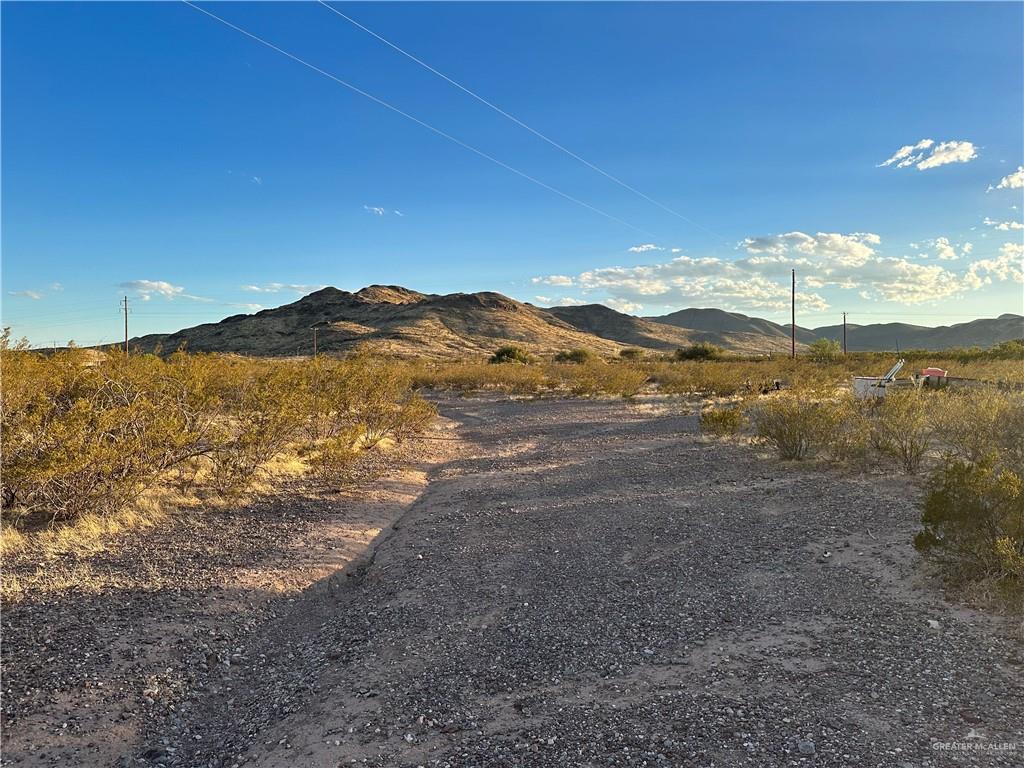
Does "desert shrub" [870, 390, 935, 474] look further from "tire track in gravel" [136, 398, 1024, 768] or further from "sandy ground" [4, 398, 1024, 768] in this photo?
"sandy ground" [4, 398, 1024, 768]

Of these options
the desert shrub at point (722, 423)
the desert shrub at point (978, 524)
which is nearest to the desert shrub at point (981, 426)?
the desert shrub at point (978, 524)

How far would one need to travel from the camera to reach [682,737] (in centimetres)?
343

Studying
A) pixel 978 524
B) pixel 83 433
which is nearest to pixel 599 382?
pixel 83 433

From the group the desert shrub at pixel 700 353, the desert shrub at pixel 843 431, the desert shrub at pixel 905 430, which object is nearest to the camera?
the desert shrub at pixel 905 430

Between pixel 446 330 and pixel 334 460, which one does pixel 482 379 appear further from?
pixel 446 330

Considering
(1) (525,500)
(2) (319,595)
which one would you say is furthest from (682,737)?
(1) (525,500)

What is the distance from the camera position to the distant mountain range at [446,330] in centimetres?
8288

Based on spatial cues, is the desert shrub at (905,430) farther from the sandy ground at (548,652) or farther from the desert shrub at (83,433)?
the desert shrub at (83,433)

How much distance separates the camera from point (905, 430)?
9648 millimetres

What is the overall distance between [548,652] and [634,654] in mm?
651

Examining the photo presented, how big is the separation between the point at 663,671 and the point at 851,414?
889cm

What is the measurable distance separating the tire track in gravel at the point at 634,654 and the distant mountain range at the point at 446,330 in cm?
4313

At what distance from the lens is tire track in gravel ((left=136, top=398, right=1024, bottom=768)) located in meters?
3.44

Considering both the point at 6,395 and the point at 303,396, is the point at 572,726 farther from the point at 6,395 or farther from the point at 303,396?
the point at 303,396
